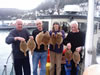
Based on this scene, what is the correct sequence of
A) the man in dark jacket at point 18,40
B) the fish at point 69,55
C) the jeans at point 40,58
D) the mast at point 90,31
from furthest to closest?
1. the jeans at point 40,58
2. the fish at point 69,55
3. the man in dark jacket at point 18,40
4. the mast at point 90,31

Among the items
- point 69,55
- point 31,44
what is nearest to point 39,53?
point 31,44

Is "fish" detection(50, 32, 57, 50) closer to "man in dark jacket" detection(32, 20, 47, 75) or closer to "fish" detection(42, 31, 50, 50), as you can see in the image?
"fish" detection(42, 31, 50, 50)

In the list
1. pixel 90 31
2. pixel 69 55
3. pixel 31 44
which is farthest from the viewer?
pixel 69 55

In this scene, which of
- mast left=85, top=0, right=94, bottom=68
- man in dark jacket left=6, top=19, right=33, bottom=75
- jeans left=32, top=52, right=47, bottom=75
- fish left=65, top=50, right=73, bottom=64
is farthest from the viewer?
jeans left=32, top=52, right=47, bottom=75

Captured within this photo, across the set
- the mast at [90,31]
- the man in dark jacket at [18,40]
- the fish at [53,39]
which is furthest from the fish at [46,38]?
the mast at [90,31]

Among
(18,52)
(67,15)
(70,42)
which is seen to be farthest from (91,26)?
(67,15)

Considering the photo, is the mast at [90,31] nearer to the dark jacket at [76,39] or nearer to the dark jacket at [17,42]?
the dark jacket at [76,39]

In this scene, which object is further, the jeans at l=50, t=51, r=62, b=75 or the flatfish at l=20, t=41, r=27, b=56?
the jeans at l=50, t=51, r=62, b=75

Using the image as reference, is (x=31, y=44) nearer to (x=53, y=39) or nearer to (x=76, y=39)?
(x=53, y=39)

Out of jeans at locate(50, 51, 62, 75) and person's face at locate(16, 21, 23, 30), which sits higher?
person's face at locate(16, 21, 23, 30)

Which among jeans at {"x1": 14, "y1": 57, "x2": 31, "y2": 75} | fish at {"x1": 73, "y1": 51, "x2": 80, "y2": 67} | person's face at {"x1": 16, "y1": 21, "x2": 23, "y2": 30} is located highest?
person's face at {"x1": 16, "y1": 21, "x2": 23, "y2": 30}

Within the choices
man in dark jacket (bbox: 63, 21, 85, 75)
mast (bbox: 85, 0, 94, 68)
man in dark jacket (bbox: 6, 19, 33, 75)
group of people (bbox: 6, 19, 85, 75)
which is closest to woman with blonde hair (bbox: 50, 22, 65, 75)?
group of people (bbox: 6, 19, 85, 75)

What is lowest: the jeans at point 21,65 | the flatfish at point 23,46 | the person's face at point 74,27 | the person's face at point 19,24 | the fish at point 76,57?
the jeans at point 21,65

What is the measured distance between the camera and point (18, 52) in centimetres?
293
